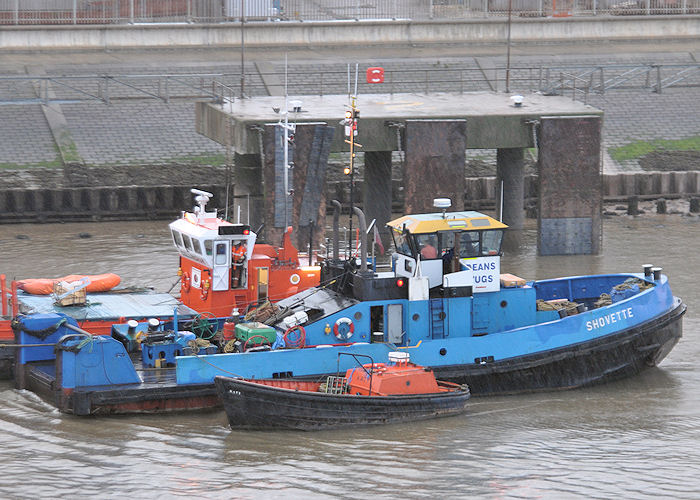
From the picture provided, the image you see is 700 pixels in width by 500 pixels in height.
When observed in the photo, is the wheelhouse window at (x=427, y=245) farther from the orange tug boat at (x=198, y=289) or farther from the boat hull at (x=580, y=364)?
A: the orange tug boat at (x=198, y=289)

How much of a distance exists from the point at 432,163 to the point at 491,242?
9.65 meters

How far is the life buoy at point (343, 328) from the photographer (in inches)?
786

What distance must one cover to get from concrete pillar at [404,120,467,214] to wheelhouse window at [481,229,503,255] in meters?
9.32

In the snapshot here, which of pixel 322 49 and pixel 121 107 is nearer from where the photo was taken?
pixel 121 107

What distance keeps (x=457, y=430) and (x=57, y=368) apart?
19.6 ft

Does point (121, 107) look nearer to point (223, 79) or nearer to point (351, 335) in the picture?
point (223, 79)

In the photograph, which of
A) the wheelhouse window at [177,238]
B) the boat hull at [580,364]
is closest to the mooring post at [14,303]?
the wheelhouse window at [177,238]

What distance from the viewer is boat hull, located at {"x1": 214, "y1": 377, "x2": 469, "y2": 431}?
1822cm

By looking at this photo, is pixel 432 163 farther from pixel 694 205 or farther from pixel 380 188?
pixel 694 205

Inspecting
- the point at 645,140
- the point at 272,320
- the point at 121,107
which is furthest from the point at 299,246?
the point at 645,140

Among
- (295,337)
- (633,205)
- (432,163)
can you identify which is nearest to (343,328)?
(295,337)

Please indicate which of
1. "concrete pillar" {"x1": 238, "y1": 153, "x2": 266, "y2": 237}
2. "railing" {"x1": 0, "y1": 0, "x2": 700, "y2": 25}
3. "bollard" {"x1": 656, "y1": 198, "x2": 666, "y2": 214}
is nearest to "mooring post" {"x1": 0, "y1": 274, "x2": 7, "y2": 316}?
"concrete pillar" {"x1": 238, "y1": 153, "x2": 266, "y2": 237}

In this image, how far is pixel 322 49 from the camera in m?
46.7

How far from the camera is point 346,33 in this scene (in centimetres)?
4750
